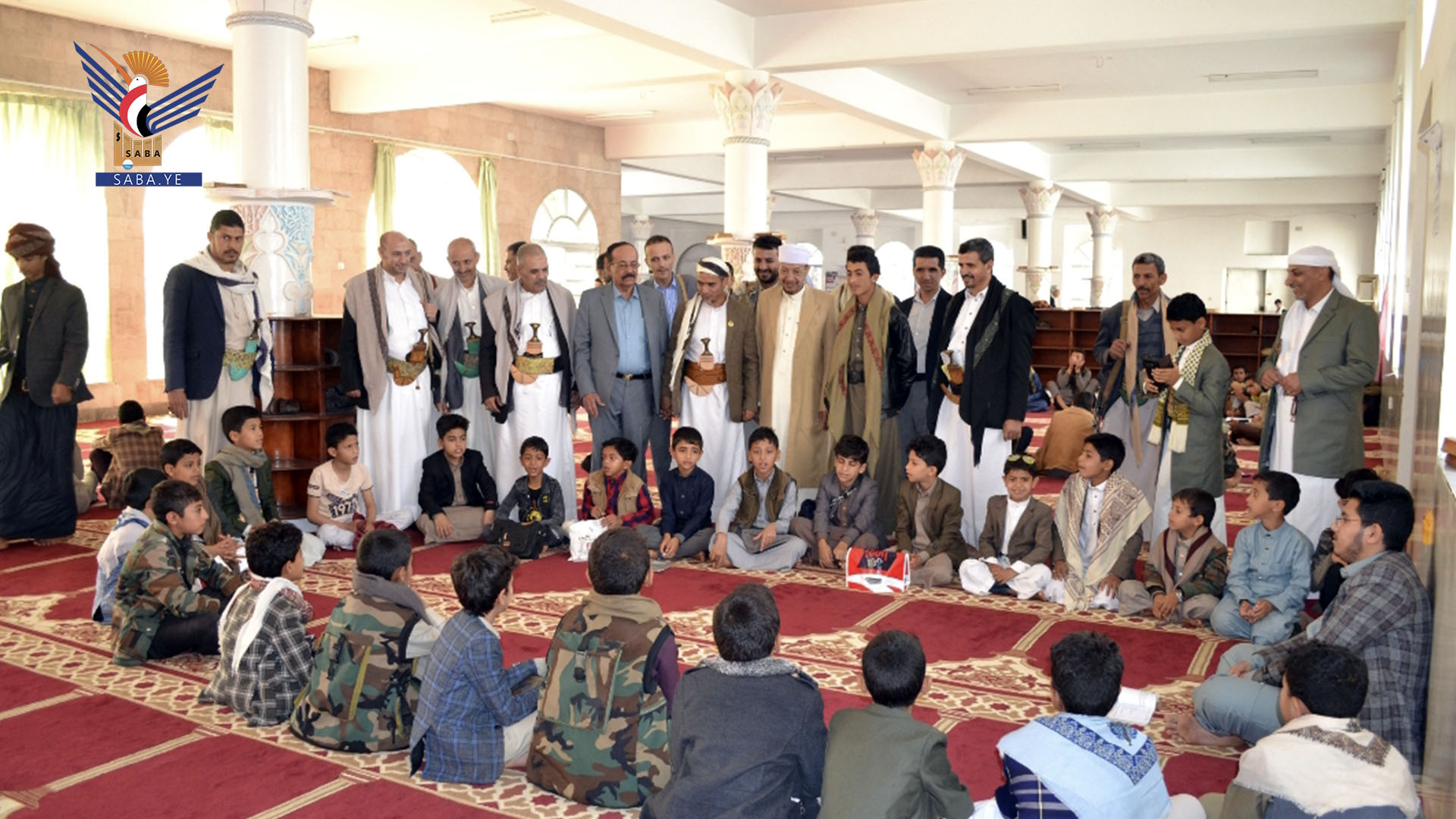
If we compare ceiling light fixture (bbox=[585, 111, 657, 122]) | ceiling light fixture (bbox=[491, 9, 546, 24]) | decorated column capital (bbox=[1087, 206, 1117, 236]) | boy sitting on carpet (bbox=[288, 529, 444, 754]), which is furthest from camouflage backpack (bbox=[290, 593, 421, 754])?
decorated column capital (bbox=[1087, 206, 1117, 236])

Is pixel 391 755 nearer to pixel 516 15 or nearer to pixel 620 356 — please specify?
pixel 620 356

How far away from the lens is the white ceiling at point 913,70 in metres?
8.09

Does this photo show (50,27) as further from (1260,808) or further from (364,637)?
(1260,808)

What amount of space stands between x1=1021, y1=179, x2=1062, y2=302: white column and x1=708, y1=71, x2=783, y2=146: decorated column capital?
8085 millimetres

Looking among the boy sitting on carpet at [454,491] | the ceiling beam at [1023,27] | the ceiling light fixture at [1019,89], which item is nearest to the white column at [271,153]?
the boy sitting on carpet at [454,491]

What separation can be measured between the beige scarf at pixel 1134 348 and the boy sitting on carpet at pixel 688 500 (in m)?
1.84

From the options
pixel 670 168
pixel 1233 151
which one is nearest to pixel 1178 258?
pixel 1233 151

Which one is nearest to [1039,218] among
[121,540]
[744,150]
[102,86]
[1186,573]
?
[744,150]

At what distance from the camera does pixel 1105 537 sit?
4.36 m

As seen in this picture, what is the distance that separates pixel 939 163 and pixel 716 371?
8.35 meters

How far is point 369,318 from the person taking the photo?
5.52 meters

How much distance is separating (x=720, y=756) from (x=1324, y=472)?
3147mm

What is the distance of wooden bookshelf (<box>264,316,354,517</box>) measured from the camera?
226 inches

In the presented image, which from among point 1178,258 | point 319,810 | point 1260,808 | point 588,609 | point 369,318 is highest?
point 1178,258
